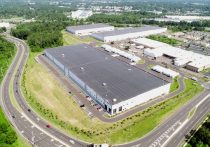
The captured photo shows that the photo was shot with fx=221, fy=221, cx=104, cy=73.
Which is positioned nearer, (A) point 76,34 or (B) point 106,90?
(B) point 106,90

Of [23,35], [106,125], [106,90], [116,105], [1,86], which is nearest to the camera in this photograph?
[106,125]

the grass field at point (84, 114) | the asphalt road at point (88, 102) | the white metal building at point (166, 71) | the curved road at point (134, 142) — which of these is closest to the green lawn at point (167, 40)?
the white metal building at point (166, 71)

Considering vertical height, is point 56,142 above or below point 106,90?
below

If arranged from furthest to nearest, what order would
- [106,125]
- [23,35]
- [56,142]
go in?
[23,35] < [106,125] < [56,142]

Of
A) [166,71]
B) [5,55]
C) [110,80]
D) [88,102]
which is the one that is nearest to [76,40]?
[5,55]

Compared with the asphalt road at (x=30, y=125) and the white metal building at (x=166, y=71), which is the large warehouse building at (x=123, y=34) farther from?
the asphalt road at (x=30, y=125)

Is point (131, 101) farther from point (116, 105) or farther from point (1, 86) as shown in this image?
point (1, 86)

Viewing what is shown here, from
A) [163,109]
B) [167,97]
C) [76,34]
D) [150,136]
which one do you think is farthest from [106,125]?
[76,34]
